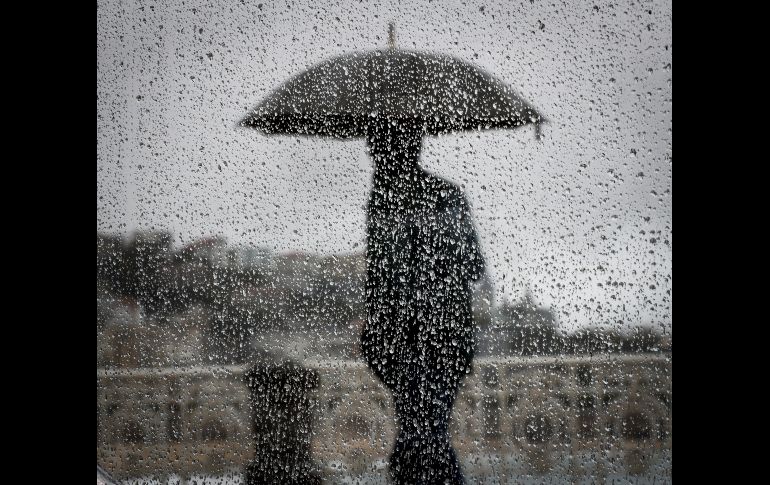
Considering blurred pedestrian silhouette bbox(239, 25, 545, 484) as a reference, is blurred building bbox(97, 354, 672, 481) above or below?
below

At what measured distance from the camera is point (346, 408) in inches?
36.6

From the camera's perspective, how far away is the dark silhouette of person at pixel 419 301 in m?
0.92

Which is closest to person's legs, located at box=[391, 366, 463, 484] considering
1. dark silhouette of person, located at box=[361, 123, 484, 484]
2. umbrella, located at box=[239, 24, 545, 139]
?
dark silhouette of person, located at box=[361, 123, 484, 484]

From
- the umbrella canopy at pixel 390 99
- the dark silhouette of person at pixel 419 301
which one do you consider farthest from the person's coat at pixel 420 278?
the umbrella canopy at pixel 390 99

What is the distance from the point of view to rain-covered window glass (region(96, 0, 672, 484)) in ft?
3.00

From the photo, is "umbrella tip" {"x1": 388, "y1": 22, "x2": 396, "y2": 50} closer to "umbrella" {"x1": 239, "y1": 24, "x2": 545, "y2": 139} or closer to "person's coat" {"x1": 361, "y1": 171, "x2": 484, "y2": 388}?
"umbrella" {"x1": 239, "y1": 24, "x2": 545, "y2": 139}

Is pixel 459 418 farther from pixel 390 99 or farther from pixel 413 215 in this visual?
pixel 390 99

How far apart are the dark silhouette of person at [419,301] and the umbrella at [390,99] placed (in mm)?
52

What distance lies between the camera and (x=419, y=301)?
921 mm

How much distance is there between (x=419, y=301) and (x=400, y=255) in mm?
77

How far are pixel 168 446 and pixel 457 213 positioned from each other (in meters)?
0.58

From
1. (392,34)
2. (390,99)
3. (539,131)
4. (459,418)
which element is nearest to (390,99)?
(390,99)

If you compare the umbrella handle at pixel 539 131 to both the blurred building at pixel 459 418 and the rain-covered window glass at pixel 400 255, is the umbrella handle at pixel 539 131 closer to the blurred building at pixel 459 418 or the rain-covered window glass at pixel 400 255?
the rain-covered window glass at pixel 400 255
